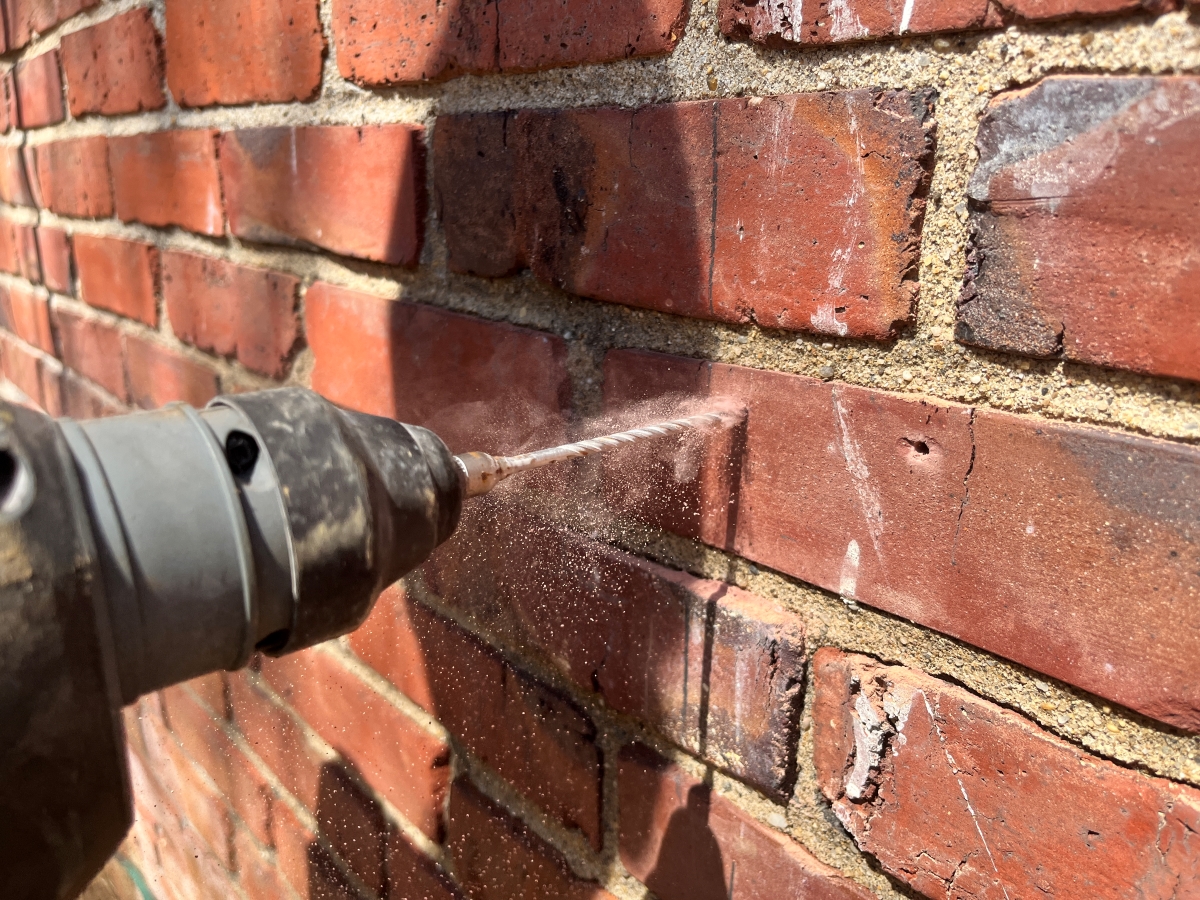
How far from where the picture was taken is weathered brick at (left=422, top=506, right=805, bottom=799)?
0.52m

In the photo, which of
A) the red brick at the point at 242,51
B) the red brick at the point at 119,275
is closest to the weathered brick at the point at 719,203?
the red brick at the point at 242,51

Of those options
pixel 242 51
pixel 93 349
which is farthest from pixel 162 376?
pixel 242 51

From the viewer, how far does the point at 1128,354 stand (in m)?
0.35

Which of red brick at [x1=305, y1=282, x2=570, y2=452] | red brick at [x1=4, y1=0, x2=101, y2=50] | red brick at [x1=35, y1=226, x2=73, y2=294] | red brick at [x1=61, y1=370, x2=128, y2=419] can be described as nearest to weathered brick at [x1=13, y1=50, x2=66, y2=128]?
red brick at [x1=4, y1=0, x2=101, y2=50]

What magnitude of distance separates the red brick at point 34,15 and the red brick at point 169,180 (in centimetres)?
22

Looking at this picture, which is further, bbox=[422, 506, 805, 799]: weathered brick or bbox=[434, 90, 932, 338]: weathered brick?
bbox=[422, 506, 805, 799]: weathered brick

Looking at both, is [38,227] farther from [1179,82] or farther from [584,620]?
[1179,82]

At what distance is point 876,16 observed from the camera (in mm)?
400

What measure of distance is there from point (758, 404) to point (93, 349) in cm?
125

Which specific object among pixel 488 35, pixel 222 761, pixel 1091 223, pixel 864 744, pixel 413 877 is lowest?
pixel 222 761

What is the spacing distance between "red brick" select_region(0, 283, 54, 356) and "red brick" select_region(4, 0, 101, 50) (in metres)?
0.43

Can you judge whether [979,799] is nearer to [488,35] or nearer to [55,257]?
[488,35]

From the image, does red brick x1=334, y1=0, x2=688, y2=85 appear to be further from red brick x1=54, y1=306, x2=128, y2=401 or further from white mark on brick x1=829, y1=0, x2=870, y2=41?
red brick x1=54, y1=306, x2=128, y2=401

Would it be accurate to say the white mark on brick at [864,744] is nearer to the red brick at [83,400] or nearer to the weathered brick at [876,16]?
the weathered brick at [876,16]
